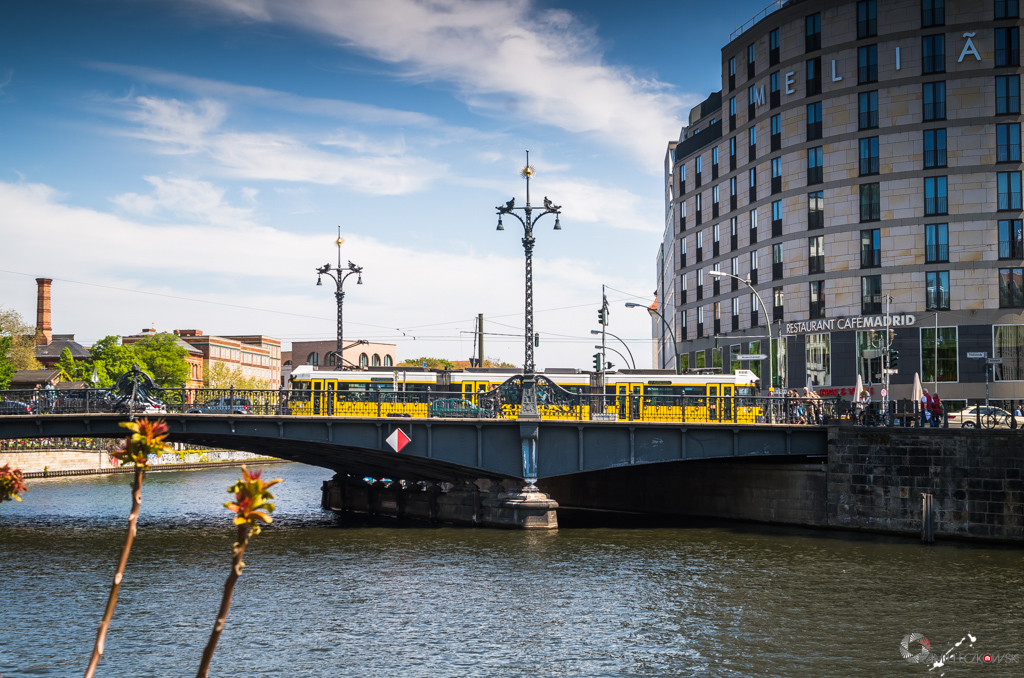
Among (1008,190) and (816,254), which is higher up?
(1008,190)

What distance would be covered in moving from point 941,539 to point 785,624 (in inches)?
637

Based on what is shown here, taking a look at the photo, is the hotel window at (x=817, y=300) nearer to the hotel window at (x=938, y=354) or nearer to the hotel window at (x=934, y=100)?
the hotel window at (x=938, y=354)

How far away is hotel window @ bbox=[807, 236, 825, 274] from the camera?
216 feet

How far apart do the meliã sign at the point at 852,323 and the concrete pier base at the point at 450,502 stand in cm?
2850

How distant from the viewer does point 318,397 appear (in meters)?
47.3

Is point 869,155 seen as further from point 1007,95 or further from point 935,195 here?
point 1007,95

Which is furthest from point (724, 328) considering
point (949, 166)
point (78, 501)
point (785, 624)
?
point (785, 624)

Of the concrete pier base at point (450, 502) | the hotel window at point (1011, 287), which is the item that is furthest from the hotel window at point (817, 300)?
the concrete pier base at point (450, 502)

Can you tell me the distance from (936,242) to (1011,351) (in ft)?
26.4

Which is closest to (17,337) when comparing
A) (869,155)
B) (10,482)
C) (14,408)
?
(14,408)

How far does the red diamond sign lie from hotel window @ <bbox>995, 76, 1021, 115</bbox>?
43300 millimetres

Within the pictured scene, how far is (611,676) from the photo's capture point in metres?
21.3

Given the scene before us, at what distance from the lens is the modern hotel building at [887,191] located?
6031cm

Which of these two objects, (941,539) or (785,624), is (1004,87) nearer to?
(941,539)
